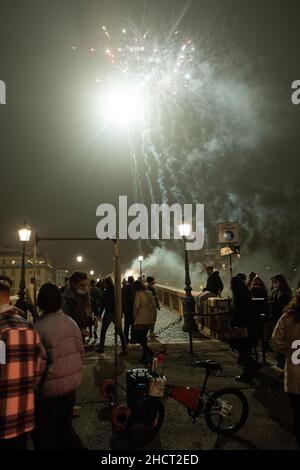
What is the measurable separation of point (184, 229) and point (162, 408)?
8.25 meters

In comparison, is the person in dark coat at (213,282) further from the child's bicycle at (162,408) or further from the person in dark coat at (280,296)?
the child's bicycle at (162,408)

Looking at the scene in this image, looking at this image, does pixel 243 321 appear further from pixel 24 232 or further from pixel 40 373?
pixel 24 232

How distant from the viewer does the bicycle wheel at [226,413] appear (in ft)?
16.8

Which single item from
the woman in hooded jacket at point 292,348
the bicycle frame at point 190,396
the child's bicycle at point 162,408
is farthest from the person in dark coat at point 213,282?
the woman in hooded jacket at point 292,348

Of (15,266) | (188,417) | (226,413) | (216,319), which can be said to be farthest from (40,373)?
(15,266)

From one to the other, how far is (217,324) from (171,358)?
307 centimetres

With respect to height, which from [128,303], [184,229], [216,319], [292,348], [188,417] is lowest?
[188,417]

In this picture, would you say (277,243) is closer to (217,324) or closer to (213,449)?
(217,324)

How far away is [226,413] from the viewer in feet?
16.5

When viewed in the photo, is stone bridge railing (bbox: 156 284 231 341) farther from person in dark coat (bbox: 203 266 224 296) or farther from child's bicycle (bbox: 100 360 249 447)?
child's bicycle (bbox: 100 360 249 447)

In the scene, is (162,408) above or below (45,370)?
below

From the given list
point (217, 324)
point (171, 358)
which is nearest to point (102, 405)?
point (171, 358)

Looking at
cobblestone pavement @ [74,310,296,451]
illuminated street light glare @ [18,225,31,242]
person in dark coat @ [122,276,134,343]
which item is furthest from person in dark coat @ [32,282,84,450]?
illuminated street light glare @ [18,225,31,242]

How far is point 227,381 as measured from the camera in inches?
298
